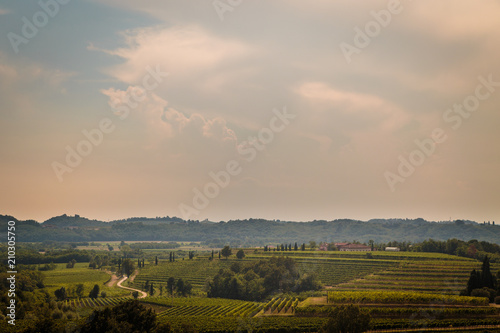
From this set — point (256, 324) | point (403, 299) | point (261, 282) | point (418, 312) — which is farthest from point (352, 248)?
point (256, 324)

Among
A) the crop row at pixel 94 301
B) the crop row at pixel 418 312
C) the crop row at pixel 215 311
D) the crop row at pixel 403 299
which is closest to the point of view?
the crop row at pixel 418 312

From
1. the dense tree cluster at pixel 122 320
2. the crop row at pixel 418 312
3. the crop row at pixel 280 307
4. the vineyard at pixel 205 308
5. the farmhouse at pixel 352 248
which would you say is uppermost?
the farmhouse at pixel 352 248

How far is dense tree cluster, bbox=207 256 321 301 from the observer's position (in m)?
104

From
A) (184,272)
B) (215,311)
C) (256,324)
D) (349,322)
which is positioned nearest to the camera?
(349,322)

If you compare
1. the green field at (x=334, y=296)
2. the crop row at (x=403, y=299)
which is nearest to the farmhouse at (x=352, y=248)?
the green field at (x=334, y=296)

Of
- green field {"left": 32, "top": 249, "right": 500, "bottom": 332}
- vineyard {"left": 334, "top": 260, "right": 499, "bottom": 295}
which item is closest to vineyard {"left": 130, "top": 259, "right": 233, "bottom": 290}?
green field {"left": 32, "top": 249, "right": 500, "bottom": 332}

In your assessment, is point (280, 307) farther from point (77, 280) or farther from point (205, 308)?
point (77, 280)

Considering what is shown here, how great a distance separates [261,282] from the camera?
353 feet

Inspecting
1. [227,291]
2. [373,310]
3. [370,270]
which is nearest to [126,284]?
[227,291]

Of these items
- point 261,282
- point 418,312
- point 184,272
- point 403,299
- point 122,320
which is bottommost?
point 184,272

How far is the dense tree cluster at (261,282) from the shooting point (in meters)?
104

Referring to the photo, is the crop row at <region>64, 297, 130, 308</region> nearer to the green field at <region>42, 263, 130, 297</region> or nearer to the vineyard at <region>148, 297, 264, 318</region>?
the green field at <region>42, 263, 130, 297</region>

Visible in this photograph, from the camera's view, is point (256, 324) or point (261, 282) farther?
point (261, 282)

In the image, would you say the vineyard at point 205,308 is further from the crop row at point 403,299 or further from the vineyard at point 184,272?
the vineyard at point 184,272
